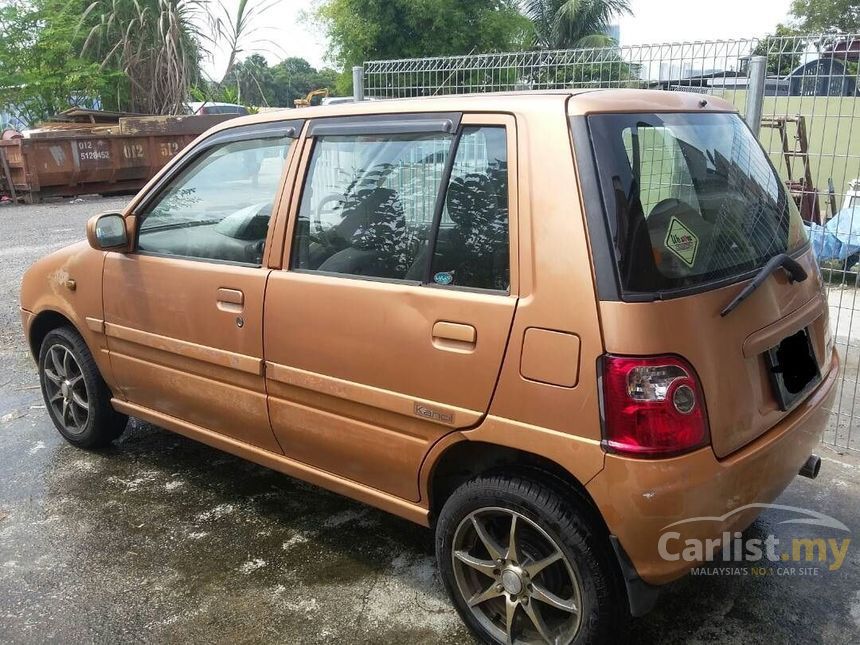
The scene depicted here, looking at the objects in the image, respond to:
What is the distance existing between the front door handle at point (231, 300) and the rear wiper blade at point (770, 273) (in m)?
1.89

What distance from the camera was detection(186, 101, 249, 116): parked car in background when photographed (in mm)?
20812

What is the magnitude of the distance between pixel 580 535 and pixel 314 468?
124 centimetres

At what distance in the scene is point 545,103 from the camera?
7.68 feet

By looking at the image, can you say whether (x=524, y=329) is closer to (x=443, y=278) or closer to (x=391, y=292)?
(x=443, y=278)

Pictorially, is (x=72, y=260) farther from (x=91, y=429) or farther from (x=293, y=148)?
(x=293, y=148)

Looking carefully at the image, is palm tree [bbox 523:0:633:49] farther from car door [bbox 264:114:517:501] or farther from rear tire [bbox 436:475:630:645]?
rear tire [bbox 436:475:630:645]

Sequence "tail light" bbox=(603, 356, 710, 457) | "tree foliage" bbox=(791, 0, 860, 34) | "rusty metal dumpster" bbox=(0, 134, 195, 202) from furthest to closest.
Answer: "tree foliage" bbox=(791, 0, 860, 34) → "rusty metal dumpster" bbox=(0, 134, 195, 202) → "tail light" bbox=(603, 356, 710, 457)

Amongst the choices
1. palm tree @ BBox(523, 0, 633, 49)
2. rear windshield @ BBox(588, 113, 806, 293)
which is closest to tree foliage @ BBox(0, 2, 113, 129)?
rear windshield @ BBox(588, 113, 806, 293)

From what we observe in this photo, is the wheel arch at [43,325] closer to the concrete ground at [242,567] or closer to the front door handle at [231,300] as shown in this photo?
the concrete ground at [242,567]

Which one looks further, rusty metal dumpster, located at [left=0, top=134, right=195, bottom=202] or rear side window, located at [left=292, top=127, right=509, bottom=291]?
rusty metal dumpster, located at [left=0, top=134, right=195, bottom=202]

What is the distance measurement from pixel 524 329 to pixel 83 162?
53.1 feet

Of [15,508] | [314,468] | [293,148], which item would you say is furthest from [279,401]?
A: [15,508]

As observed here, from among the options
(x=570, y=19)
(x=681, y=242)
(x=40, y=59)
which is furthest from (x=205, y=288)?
(x=570, y=19)

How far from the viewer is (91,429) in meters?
4.16
